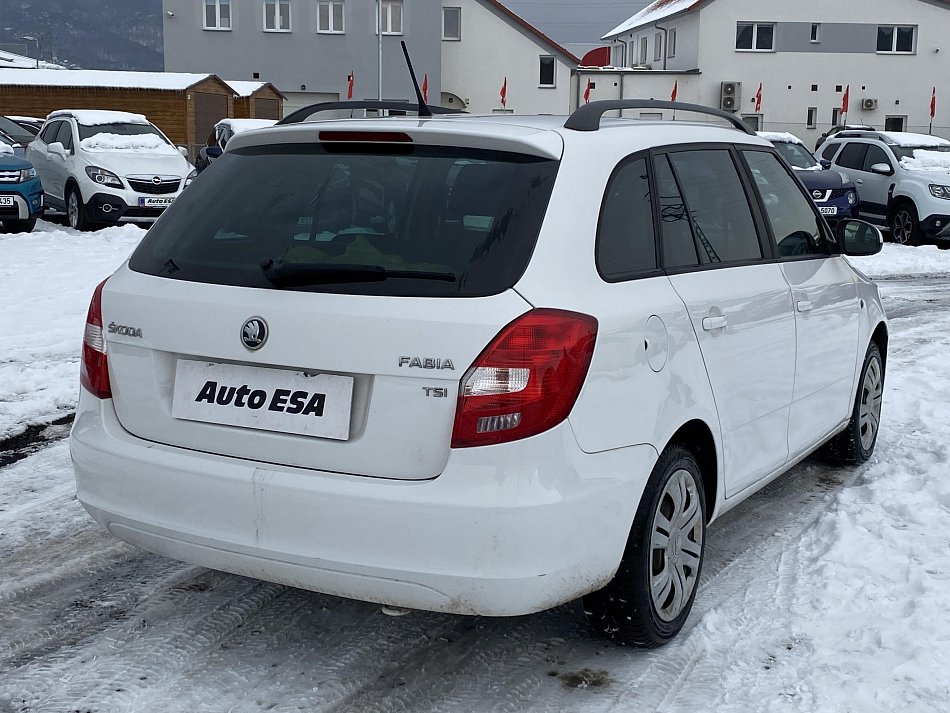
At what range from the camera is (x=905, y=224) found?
18734 mm

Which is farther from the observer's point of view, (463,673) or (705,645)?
(705,645)

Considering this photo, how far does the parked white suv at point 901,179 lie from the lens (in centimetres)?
1827

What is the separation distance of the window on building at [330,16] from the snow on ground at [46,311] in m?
36.3

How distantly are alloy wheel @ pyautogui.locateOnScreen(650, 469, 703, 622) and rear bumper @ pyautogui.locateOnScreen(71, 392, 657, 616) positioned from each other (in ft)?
0.90

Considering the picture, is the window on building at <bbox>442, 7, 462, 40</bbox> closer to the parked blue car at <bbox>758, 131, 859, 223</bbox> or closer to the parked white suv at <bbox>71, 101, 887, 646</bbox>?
the parked blue car at <bbox>758, 131, 859, 223</bbox>

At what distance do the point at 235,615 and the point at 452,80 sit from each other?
5001 centimetres

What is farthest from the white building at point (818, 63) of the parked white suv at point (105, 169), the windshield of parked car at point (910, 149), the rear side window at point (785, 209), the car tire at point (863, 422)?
the rear side window at point (785, 209)

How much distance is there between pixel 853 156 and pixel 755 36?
33543 mm

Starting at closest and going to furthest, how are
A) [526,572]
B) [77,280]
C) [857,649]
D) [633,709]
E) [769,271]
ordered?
1. [526,572]
2. [633,709]
3. [857,649]
4. [769,271]
5. [77,280]

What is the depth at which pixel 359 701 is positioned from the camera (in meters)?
3.22

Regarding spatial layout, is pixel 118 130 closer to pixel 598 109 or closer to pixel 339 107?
pixel 339 107

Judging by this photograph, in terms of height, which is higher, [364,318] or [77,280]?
[364,318]

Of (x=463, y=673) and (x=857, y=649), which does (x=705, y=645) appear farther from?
(x=463, y=673)

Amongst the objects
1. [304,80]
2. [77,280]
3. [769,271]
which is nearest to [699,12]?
[304,80]
